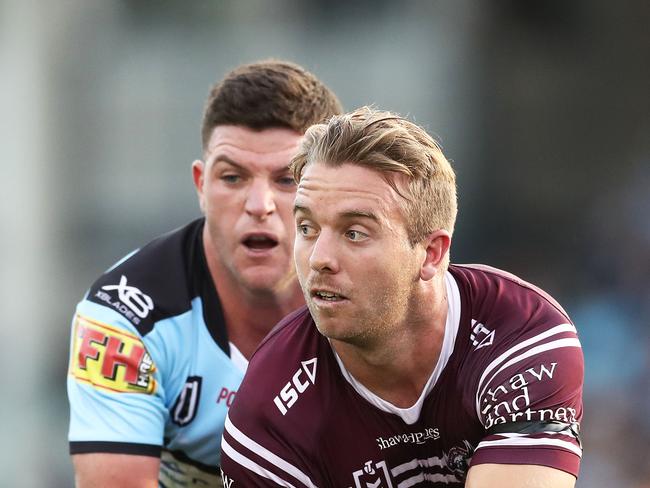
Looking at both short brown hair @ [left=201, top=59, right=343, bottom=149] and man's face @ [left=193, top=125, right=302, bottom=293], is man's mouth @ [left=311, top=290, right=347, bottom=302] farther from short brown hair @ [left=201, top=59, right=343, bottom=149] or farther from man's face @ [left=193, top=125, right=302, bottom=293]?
short brown hair @ [left=201, top=59, right=343, bottom=149]

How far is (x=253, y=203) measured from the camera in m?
4.19

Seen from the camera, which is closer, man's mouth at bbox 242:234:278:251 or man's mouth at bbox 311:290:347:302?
man's mouth at bbox 311:290:347:302

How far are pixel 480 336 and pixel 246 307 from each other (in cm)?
132

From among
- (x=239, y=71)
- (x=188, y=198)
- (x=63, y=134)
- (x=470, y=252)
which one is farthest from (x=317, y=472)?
(x=63, y=134)

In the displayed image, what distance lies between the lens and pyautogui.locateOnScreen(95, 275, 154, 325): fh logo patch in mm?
4168

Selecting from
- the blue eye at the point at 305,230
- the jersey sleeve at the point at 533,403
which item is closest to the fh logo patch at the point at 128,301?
the blue eye at the point at 305,230

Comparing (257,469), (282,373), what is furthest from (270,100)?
(257,469)

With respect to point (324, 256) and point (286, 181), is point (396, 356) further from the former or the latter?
point (286, 181)

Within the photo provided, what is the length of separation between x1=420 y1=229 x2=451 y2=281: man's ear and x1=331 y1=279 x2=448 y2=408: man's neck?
65mm

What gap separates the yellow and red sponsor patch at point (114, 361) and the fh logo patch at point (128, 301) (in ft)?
0.23

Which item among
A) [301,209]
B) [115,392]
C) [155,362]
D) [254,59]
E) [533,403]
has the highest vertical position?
[254,59]

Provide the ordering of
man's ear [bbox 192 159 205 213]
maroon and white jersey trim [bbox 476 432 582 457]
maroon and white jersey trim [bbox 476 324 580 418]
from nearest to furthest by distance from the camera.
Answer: maroon and white jersey trim [bbox 476 432 582 457] < maroon and white jersey trim [bbox 476 324 580 418] < man's ear [bbox 192 159 205 213]

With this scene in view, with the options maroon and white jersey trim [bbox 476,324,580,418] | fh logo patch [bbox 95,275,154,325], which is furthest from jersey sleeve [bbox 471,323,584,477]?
fh logo patch [bbox 95,275,154,325]

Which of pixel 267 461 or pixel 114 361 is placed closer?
pixel 267 461
